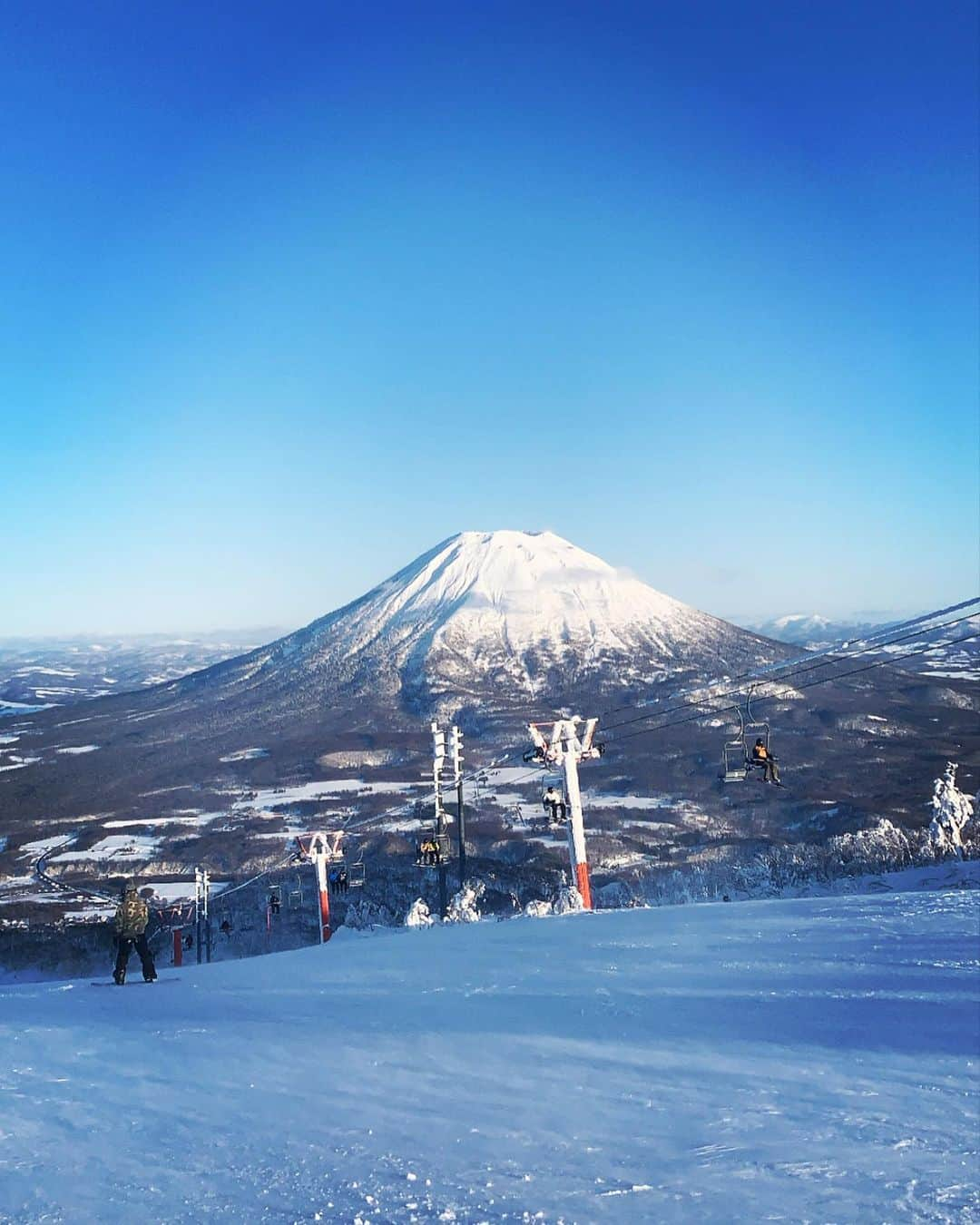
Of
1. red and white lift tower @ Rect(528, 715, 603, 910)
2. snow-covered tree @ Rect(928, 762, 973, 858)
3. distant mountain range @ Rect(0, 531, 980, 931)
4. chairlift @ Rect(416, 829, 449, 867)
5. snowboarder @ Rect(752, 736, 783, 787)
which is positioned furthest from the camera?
distant mountain range @ Rect(0, 531, 980, 931)

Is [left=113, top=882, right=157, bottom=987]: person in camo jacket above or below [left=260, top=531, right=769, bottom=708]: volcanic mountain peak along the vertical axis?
below

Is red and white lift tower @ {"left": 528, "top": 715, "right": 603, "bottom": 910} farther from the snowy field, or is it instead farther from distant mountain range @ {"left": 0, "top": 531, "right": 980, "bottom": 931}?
the snowy field

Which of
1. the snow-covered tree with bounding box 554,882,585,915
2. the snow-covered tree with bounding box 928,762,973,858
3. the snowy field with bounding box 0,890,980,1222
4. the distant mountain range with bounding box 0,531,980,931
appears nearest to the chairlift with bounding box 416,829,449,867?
the distant mountain range with bounding box 0,531,980,931

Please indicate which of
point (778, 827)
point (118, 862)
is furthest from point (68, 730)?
point (778, 827)

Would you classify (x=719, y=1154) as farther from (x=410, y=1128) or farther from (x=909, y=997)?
(x=909, y=997)

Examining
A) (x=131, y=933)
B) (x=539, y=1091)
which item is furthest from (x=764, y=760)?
(x=539, y=1091)

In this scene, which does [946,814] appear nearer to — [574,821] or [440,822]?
[440,822]

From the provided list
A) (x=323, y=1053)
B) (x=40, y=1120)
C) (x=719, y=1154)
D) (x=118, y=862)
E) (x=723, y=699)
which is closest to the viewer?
(x=719, y=1154)

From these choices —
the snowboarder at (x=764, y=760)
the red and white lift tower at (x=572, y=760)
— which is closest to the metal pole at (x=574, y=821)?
the red and white lift tower at (x=572, y=760)
